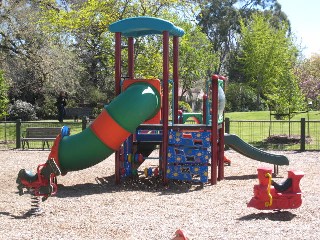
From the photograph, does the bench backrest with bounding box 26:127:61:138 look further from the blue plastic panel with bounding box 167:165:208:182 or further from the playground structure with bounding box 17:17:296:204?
the blue plastic panel with bounding box 167:165:208:182

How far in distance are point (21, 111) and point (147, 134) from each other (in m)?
24.3

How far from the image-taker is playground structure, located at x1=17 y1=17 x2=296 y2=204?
381 inches

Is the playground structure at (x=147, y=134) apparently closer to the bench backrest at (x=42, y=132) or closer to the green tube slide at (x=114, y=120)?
the green tube slide at (x=114, y=120)

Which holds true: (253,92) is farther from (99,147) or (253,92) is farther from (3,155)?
(99,147)

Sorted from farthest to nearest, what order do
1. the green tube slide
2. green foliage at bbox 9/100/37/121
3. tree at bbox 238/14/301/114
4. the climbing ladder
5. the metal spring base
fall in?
1. tree at bbox 238/14/301/114
2. green foliage at bbox 9/100/37/121
3. the climbing ladder
4. the green tube slide
5. the metal spring base

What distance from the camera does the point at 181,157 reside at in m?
10.2

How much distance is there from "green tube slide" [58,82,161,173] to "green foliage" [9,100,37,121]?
80.5ft

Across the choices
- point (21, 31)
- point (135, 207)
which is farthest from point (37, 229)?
point (21, 31)

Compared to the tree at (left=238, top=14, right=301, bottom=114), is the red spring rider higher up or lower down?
lower down

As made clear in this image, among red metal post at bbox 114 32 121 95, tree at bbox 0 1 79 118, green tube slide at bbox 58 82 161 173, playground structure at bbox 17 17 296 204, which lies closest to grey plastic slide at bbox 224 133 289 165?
playground structure at bbox 17 17 296 204

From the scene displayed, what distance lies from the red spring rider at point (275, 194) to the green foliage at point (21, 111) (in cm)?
2794

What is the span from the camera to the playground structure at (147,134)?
967 centimetres

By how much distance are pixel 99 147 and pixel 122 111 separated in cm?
85

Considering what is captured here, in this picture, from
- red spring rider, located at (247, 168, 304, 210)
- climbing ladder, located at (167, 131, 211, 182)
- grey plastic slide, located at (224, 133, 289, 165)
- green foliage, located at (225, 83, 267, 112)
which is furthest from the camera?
green foliage, located at (225, 83, 267, 112)
